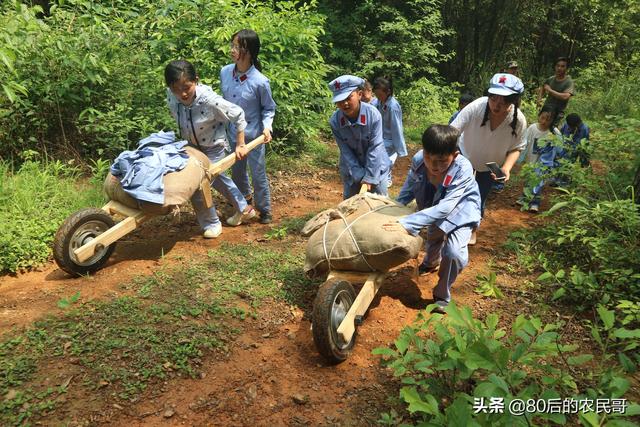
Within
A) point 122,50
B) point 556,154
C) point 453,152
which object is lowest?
point 556,154

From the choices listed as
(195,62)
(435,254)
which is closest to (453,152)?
(435,254)

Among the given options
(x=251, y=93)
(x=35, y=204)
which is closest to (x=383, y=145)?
(x=251, y=93)

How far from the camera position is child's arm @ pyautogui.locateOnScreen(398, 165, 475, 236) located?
10.4 ft

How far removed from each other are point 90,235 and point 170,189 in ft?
2.56

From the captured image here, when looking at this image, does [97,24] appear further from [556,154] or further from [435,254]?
[556,154]

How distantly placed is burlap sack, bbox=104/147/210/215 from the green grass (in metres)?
0.60

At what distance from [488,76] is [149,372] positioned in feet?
43.0

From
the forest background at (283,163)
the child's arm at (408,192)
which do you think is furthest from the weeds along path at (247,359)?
the child's arm at (408,192)

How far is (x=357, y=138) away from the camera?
4.11 meters

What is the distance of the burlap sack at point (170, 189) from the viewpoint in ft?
12.4

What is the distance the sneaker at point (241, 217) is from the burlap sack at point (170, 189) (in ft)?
3.57

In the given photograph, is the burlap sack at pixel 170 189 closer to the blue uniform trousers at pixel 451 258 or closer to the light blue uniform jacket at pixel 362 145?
the light blue uniform jacket at pixel 362 145

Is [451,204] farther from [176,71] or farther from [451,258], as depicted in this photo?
[176,71]

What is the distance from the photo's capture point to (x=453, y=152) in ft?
10.5
